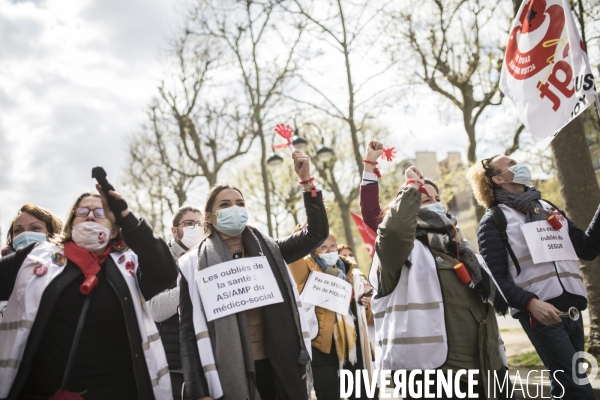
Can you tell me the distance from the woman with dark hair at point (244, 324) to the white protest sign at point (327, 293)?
1.65m

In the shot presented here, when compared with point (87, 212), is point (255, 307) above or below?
below

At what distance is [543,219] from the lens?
12.3 feet

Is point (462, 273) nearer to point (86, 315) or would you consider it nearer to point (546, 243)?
point (546, 243)

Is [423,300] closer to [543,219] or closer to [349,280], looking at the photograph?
[543,219]

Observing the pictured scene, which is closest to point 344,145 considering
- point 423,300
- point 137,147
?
point 137,147

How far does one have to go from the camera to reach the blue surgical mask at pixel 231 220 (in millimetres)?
3223

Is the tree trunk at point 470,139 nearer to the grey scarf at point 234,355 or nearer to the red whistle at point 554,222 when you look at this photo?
the red whistle at point 554,222

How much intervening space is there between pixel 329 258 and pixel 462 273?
244cm

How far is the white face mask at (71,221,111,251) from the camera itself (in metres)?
2.80

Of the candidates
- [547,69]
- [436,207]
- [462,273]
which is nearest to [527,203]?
[436,207]

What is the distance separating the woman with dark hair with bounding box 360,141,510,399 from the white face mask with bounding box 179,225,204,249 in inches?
72.8

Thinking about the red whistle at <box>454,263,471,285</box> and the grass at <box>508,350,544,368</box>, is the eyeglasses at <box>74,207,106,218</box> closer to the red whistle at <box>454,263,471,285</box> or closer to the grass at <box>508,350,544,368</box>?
the red whistle at <box>454,263,471,285</box>

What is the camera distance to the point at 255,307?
9.76 ft

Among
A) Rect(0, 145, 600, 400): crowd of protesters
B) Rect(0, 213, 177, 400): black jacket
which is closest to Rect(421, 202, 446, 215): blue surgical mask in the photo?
Rect(0, 145, 600, 400): crowd of protesters
